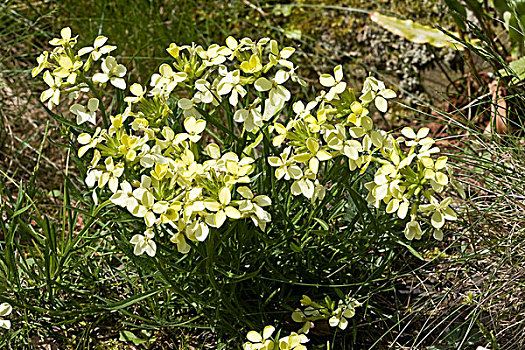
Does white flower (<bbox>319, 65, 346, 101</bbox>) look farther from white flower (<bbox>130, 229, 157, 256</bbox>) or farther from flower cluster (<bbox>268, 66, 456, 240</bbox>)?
white flower (<bbox>130, 229, 157, 256</bbox>)

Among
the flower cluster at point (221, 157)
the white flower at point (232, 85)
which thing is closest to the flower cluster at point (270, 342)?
the flower cluster at point (221, 157)

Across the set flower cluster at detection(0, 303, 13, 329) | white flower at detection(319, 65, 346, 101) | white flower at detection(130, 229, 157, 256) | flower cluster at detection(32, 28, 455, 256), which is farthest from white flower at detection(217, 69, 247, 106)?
flower cluster at detection(0, 303, 13, 329)

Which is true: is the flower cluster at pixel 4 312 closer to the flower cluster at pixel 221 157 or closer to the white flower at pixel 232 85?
the flower cluster at pixel 221 157

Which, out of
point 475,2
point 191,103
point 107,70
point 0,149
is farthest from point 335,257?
point 0,149

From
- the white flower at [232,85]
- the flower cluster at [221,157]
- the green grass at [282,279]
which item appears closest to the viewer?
the flower cluster at [221,157]

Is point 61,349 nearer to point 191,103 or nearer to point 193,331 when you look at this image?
point 193,331

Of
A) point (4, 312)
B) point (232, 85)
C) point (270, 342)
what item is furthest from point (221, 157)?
point (4, 312)

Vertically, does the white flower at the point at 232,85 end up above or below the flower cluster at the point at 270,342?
above

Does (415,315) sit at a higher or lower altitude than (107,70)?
A: lower
